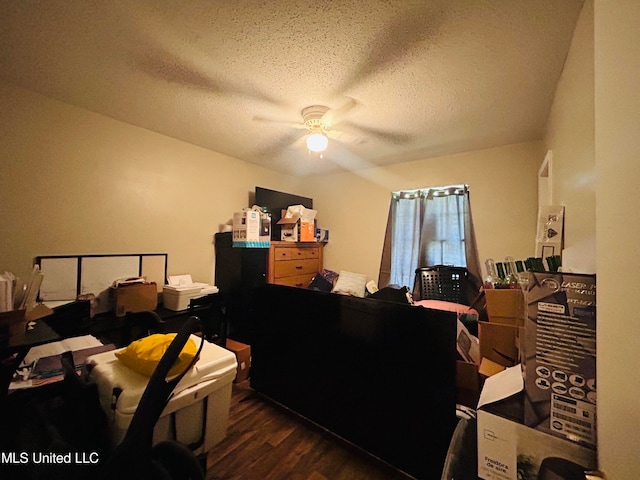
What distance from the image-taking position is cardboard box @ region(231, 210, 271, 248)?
2701 millimetres

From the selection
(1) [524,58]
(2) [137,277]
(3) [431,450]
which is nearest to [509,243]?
(1) [524,58]

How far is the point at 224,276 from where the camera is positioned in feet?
9.42

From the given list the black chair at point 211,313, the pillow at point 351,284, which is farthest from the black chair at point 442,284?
the black chair at point 211,313

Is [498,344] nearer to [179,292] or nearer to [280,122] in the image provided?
[280,122]

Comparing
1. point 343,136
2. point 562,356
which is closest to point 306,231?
point 343,136

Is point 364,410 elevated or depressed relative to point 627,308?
depressed

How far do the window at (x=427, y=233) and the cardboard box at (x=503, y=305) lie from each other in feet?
4.78

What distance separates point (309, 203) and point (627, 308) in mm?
3695

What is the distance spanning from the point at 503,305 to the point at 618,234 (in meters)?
1.11

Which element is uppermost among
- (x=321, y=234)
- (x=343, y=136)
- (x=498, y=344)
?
(x=343, y=136)

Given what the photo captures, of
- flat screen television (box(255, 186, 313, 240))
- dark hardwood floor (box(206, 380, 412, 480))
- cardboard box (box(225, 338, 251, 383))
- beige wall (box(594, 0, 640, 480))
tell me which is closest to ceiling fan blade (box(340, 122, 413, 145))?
flat screen television (box(255, 186, 313, 240))

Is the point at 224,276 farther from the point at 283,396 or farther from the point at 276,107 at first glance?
the point at 276,107

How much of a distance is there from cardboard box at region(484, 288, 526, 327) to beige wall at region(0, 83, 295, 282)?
277 cm

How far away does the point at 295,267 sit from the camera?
338 centimetres
